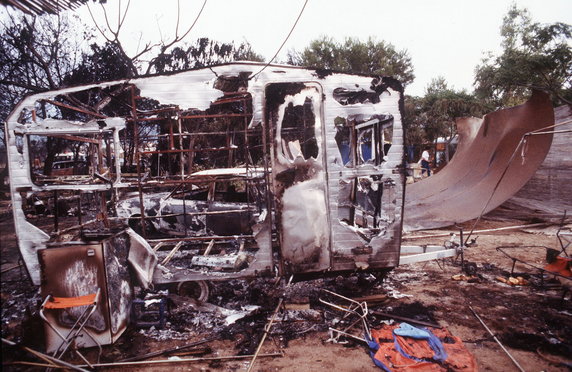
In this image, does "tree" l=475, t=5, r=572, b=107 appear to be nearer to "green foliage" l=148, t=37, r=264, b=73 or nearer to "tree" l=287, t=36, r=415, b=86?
"tree" l=287, t=36, r=415, b=86

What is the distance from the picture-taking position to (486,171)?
9.81 metres

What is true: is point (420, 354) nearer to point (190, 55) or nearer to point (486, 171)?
point (486, 171)

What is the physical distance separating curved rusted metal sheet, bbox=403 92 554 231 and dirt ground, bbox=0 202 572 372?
9.05ft

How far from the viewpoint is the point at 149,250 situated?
427 centimetres

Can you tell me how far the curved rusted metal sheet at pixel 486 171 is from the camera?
8164mm

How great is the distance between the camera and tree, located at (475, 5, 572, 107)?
2102cm

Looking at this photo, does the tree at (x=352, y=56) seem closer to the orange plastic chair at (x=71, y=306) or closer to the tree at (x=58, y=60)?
the tree at (x=58, y=60)

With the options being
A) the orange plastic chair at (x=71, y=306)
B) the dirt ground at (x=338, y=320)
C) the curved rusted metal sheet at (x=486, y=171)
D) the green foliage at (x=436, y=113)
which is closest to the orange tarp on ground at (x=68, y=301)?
the orange plastic chair at (x=71, y=306)

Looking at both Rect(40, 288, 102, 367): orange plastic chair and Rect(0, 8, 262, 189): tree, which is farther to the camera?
Rect(0, 8, 262, 189): tree

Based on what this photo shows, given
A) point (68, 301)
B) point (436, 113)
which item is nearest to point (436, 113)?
point (436, 113)

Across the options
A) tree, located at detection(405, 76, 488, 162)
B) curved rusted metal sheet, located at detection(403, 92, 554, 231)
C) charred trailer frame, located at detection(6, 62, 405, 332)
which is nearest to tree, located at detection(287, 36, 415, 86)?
tree, located at detection(405, 76, 488, 162)

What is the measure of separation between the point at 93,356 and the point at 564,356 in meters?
5.28

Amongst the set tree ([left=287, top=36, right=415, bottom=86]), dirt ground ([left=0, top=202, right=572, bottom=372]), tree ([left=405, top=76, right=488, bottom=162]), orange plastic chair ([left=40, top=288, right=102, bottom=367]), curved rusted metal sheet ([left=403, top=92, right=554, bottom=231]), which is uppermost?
tree ([left=287, top=36, right=415, bottom=86])

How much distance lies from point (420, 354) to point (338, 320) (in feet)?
3.73
